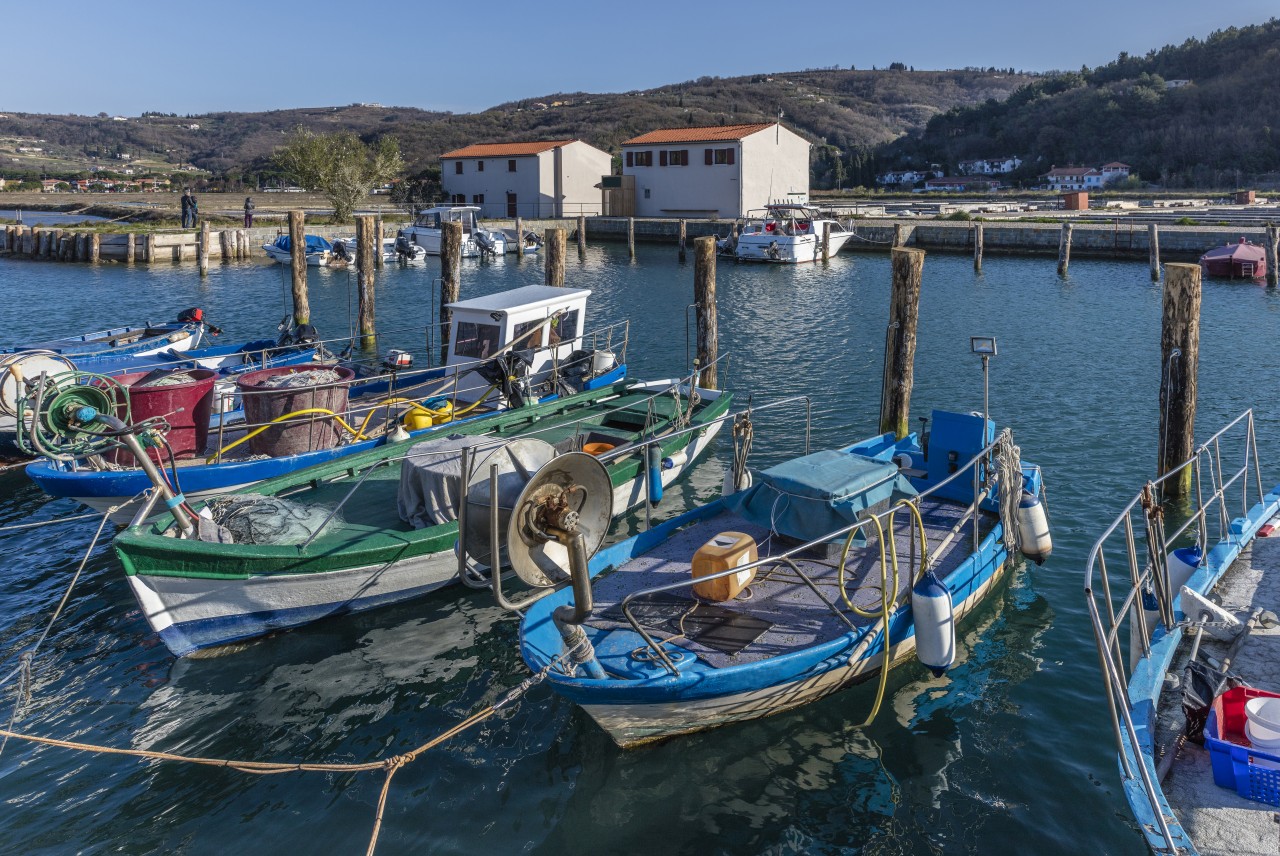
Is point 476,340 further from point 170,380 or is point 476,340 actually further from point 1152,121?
point 1152,121

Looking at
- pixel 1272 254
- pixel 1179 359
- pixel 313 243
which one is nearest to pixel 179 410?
pixel 1179 359

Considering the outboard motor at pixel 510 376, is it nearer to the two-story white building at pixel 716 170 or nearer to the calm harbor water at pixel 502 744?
the calm harbor water at pixel 502 744

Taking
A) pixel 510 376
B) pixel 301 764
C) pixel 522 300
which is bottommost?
pixel 301 764

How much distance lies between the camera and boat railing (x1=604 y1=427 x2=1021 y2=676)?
832 cm

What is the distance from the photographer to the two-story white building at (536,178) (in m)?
66.6

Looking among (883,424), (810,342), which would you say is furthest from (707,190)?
(883,424)

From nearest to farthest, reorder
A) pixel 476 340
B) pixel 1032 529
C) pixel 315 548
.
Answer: pixel 315 548 → pixel 1032 529 → pixel 476 340

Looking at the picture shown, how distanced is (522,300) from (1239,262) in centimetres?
3321

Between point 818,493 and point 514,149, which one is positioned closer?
point 818,493

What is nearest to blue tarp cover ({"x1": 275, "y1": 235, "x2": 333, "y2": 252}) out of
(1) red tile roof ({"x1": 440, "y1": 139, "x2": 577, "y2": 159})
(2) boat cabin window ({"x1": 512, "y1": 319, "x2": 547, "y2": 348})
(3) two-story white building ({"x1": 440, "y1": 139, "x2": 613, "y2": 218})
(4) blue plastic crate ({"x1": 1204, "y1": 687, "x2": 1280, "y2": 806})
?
(3) two-story white building ({"x1": 440, "y1": 139, "x2": 613, "y2": 218})

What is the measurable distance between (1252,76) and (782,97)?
80984 millimetres

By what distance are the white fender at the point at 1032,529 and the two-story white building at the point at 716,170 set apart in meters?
52.1

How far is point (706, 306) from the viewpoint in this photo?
70.1ft

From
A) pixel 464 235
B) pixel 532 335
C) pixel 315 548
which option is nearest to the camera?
pixel 315 548
